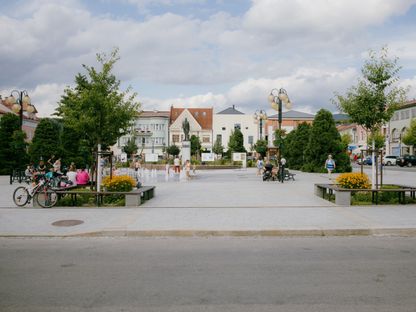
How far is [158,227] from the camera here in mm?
10305

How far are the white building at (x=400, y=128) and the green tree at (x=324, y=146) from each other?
36469 millimetres

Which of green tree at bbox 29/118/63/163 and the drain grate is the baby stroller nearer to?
the drain grate

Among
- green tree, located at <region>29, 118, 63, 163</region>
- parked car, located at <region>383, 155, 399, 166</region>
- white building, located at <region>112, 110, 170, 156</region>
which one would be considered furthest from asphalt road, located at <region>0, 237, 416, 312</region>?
white building, located at <region>112, 110, 170, 156</region>

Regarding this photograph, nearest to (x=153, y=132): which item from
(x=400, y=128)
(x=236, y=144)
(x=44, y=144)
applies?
(x=236, y=144)

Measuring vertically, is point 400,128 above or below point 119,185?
above

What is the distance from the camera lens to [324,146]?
39.4 meters

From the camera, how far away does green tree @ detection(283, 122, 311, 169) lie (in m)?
47.2


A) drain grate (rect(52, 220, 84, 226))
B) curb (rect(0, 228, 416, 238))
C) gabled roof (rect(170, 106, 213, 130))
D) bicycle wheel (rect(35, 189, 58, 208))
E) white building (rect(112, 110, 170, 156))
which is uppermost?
gabled roof (rect(170, 106, 213, 130))

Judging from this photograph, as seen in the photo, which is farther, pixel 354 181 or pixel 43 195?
pixel 354 181

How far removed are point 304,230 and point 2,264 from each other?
6.16 metres

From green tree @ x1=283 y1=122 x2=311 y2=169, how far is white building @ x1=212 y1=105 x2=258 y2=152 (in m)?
50.7

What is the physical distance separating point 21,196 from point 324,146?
30067mm

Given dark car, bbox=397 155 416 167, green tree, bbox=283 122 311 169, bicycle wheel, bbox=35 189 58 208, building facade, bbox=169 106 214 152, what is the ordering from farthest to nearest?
building facade, bbox=169 106 214 152, dark car, bbox=397 155 416 167, green tree, bbox=283 122 311 169, bicycle wheel, bbox=35 189 58 208

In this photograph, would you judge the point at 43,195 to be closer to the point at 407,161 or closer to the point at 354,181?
the point at 354,181
